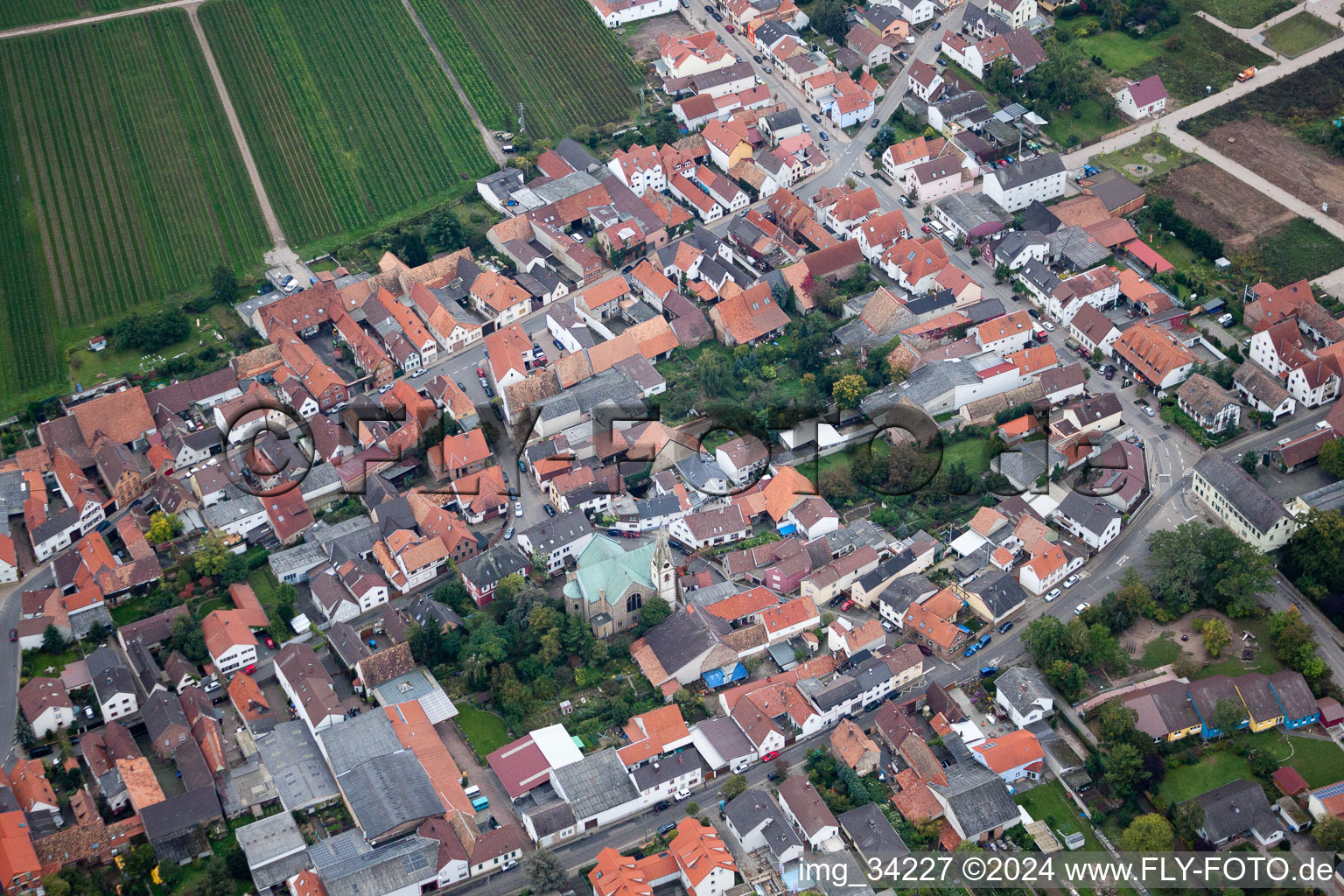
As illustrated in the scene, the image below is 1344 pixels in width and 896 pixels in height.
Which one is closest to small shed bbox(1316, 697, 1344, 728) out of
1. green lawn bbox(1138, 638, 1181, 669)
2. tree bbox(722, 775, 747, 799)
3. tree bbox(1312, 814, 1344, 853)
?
tree bbox(1312, 814, 1344, 853)

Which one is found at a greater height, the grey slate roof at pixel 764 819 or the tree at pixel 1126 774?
the grey slate roof at pixel 764 819

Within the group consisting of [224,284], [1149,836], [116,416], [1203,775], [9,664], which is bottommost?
[1203,775]

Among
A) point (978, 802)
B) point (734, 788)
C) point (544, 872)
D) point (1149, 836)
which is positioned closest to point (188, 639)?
point (544, 872)

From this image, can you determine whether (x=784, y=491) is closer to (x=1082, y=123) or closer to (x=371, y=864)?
(x=371, y=864)

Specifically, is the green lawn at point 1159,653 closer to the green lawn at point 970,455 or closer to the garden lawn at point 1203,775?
the garden lawn at point 1203,775

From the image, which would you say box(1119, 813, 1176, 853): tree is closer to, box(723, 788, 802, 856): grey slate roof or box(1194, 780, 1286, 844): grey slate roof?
box(1194, 780, 1286, 844): grey slate roof

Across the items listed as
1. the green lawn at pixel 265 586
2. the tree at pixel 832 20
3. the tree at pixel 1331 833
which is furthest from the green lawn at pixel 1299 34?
the green lawn at pixel 265 586
